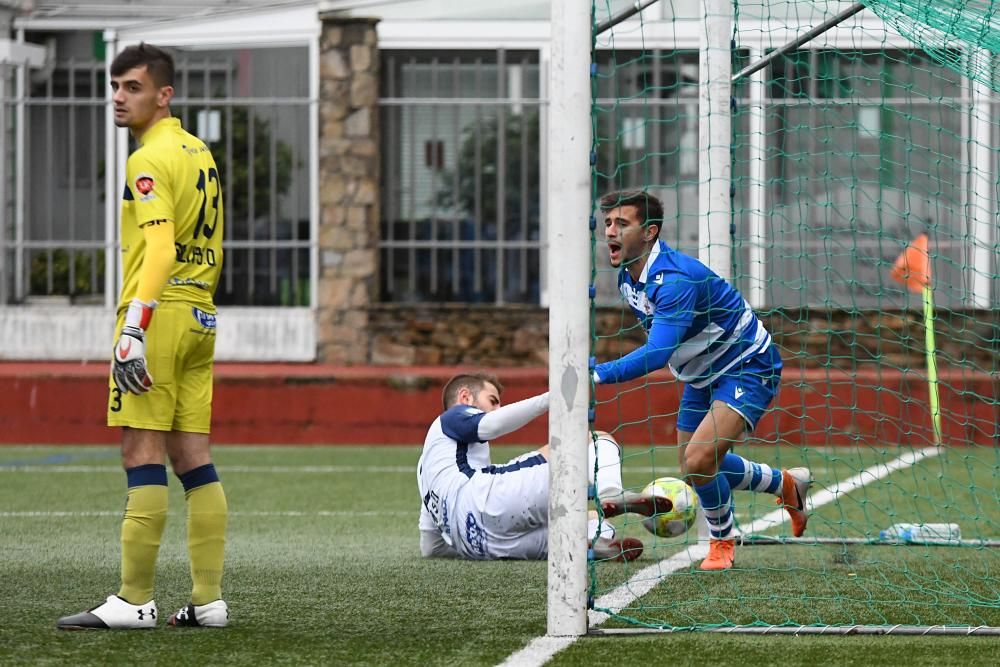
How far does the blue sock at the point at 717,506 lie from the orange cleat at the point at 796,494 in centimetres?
38

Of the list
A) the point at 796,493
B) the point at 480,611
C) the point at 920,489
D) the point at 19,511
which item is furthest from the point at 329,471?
the point at 480,611

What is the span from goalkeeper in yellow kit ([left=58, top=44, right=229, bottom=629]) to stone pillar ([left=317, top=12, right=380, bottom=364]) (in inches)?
392

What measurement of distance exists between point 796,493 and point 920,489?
342 cm

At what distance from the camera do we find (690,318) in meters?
6.25

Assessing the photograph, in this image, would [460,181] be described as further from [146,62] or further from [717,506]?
[146,62]

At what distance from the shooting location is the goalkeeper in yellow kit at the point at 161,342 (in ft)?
17.0

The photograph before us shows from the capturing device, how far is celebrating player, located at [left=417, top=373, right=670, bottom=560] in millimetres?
6938

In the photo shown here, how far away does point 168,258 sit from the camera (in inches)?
202

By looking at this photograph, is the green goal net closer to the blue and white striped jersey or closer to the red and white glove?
the blue and white striped jersey

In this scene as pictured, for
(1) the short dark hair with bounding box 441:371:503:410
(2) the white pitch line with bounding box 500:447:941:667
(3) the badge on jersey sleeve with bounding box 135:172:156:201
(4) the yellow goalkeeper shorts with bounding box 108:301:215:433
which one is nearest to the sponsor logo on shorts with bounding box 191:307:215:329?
(4) the yellow goalkeeper shorts with bounding box 108:301:215:433

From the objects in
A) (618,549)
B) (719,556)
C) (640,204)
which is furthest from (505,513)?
(640,204)

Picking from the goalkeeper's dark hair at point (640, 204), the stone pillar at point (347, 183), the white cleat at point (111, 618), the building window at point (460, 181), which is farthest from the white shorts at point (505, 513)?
the building window at point (460, 181)

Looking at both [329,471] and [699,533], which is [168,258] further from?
[329,471]

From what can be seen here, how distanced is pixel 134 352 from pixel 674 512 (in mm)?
3010
